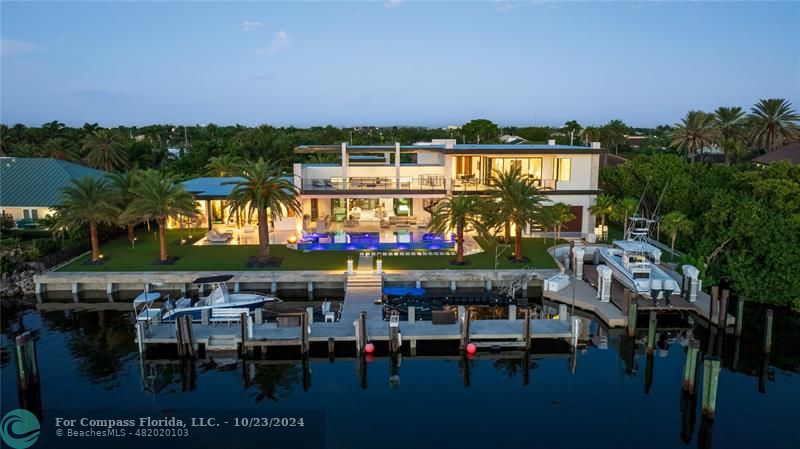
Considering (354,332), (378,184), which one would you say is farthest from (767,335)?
(378,184)

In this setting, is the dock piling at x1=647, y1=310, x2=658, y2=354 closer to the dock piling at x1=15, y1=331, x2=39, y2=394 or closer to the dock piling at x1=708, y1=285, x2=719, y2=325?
the dock piling at x1=708, y1=285, x2=719, y2=325

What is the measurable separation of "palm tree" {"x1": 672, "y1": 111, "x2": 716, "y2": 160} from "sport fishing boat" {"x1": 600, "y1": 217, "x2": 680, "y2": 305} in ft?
100

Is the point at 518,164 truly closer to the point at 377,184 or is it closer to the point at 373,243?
the point at 377,184

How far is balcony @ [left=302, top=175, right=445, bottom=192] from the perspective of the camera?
38.3 m

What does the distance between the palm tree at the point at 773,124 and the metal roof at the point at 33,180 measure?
2398 inches

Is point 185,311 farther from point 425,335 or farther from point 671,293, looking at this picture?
point 671,293

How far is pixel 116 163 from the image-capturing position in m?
59.0

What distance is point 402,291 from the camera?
2775cm

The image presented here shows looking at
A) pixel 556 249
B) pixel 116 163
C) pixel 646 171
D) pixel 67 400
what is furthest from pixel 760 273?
pixel 116 163

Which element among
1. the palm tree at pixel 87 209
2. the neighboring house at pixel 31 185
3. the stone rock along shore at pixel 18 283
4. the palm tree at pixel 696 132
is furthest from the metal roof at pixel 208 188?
the palm tree at pixel 696 132

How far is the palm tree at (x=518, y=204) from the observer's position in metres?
31.0

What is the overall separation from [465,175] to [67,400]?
27285mm

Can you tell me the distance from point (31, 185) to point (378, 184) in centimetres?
2529

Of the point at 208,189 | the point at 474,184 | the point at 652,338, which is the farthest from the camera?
the point at 208,189
